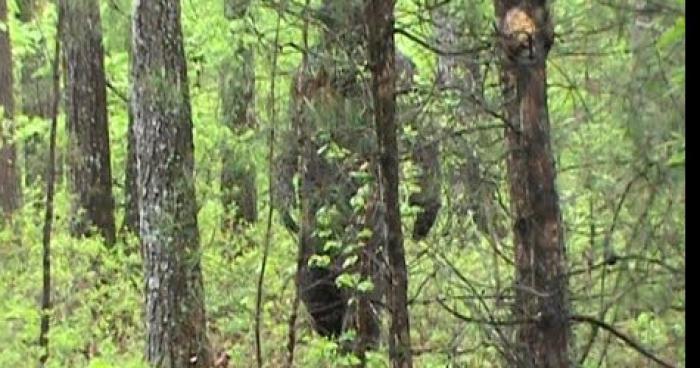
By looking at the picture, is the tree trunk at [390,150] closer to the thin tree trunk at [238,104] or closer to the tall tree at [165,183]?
the thin tree trunk at [238,104]

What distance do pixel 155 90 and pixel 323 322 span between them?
7.02 ft

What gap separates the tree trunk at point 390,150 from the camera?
16.8ft

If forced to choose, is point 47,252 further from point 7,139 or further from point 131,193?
point 7,139

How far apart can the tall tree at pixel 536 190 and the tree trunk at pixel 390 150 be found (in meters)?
0.64

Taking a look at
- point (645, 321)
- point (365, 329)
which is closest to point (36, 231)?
point (365, 329)

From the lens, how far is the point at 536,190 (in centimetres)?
462

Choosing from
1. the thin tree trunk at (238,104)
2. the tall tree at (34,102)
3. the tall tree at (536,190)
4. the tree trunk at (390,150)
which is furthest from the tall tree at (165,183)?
the tall tree at (34,102)

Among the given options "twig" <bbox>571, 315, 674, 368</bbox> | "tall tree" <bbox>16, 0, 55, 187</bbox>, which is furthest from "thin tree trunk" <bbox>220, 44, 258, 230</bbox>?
"tall tree" <bbox>16, 0, 55, 187</bbox>

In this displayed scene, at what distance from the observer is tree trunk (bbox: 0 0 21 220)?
12.6 meters

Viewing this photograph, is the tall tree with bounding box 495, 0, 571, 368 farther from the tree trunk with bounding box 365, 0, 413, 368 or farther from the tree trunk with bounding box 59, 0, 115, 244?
the tree trunk with bounding box 59, 0, 115, 244

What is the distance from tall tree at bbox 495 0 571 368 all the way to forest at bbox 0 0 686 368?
11 millimetres

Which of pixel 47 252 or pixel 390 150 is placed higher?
pixel 390 150

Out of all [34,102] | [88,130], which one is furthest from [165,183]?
[34,102]

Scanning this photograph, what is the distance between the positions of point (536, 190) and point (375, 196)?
5.79ft
